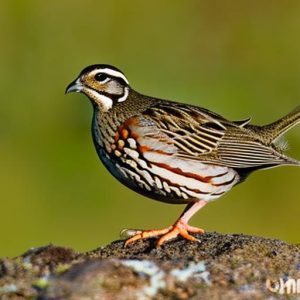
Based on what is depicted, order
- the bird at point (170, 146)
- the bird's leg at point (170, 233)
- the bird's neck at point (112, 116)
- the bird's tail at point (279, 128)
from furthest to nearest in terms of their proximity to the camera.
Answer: the bird's tail at point (279, 128) → the bird's neck at point (112, 116) → the bird at point (170, 146) → the bird's leg at point (170, 233)

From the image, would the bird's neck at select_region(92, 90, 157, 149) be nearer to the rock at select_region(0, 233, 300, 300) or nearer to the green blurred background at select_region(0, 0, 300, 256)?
the rock at select_region(0, 233, 300, 300)

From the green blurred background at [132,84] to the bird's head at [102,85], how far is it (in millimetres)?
4295

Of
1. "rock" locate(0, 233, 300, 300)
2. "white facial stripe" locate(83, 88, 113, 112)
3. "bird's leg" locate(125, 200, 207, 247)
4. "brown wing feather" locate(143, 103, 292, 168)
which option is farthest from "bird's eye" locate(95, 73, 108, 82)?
"rock" locate(0, 233, 300, 300)

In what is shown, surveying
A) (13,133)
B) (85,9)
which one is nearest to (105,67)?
(13,133)

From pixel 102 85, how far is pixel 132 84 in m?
10.4

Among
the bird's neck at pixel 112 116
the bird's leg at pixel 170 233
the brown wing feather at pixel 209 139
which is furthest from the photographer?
the brown wing feather at pixel 209 139

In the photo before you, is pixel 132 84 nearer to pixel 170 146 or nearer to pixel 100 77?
pixel 100 77

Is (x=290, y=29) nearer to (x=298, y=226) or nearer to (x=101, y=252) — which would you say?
(x=298, y=226)

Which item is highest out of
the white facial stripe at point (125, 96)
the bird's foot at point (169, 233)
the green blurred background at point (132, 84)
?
the green blurred background at point (132, 84)

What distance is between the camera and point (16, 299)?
8750 millimetres

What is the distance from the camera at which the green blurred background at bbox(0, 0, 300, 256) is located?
17922 millimetres

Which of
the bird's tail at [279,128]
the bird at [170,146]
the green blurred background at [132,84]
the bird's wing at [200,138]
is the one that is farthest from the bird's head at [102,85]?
the green blurred background at [132,84]

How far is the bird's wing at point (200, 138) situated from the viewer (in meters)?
12.1

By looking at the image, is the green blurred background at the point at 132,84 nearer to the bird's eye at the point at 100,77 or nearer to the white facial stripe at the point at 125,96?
the white facial stripe at the point at 125,96
